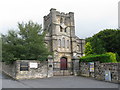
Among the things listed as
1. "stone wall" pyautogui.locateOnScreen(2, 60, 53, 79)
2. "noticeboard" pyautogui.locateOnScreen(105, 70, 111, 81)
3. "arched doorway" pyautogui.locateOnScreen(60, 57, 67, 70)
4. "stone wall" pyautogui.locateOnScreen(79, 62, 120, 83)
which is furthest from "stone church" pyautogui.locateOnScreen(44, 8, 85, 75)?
"noticeboard" pyautogui.locateOnScreen(105, 70, 111, 81)

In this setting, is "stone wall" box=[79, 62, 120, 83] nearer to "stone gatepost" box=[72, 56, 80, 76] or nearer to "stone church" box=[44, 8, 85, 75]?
"stone gatepost" box=[72, 56, 80, 76]

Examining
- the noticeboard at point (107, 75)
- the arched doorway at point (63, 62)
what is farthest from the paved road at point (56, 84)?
the arched doorway at point (63, 62)

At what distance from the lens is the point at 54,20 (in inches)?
1224

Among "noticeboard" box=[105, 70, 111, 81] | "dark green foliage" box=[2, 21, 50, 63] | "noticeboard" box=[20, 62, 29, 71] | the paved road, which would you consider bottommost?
the paved road

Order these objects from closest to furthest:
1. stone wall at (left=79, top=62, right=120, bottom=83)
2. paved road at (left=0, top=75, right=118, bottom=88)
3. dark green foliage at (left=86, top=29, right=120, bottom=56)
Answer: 1. paved road at (left=0, top=75, right=118, bottom=88)
2. stone wall at (left=79, top=62, right=120, bottom=83)
3. dark green foliage at (left=86, top=29, right=120, bottom=56)

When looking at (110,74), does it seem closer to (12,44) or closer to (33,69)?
(33,69)

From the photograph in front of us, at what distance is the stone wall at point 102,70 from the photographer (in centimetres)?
1459

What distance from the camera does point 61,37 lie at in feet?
102

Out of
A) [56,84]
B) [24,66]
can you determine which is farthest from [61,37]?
[56,84]

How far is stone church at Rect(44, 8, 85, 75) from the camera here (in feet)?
99.4

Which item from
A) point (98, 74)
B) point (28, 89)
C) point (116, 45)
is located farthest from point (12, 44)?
point (116, 45)

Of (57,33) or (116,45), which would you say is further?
(116,45)

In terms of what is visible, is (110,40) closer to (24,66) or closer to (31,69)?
(31,69)

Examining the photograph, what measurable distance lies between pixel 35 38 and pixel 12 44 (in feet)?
9.79
